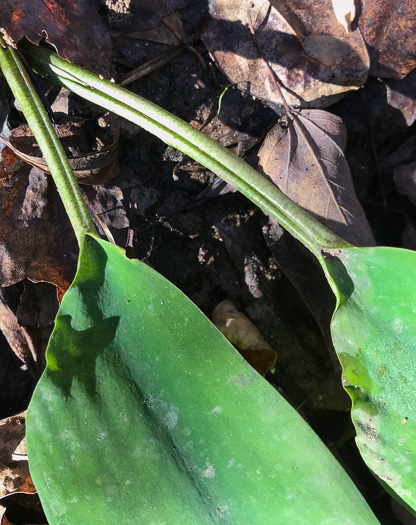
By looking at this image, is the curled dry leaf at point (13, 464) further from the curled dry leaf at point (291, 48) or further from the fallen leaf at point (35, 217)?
the curled dry leaf at point (291, 48)

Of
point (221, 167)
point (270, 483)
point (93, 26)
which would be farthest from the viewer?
point (93, 26)

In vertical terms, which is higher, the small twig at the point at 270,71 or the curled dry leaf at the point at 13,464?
the small twig at the point at 270,71

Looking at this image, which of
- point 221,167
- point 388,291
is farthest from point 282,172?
point 388,291

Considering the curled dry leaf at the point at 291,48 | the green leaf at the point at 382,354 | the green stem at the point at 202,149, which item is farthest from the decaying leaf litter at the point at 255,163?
the green leaf at the point at 382,354

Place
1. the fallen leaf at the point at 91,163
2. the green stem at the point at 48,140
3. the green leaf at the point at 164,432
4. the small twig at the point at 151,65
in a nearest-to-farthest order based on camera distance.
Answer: the green leaf at the point at 164,432, the green stem at the point at 48,140, the fallen leaf at the point at 91,163, the small twig at the point at 151,65

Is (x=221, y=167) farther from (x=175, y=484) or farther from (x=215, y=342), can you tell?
(x=175, y=484)

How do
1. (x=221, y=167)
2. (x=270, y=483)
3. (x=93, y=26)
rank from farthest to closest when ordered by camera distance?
(x=93, y=26)
(x=221, y=167)
(x=270, y=483)

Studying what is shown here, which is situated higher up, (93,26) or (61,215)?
(93,26)
